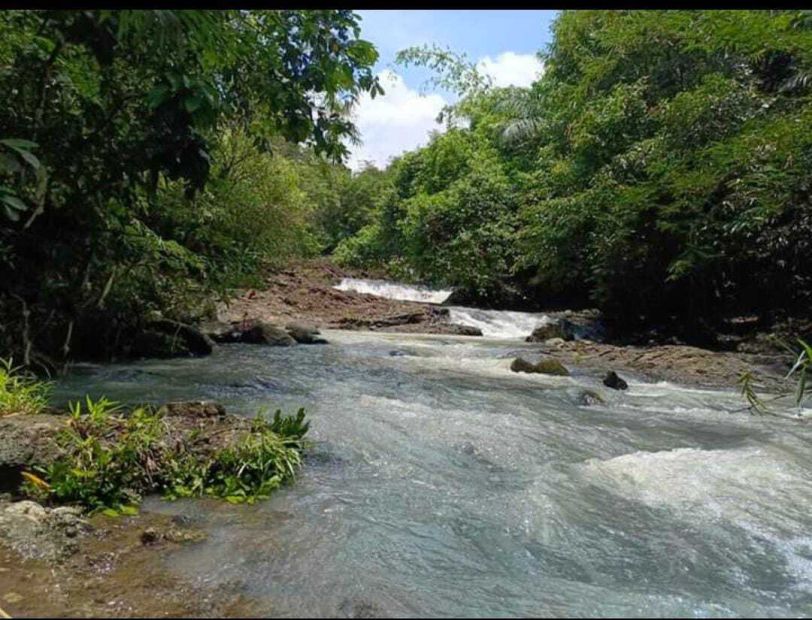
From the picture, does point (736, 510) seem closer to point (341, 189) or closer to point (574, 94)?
point (574, 94)

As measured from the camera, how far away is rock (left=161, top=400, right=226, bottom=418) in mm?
5203

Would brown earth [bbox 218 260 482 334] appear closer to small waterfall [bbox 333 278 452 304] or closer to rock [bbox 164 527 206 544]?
small waterfall [bbox 333 278 452 304]

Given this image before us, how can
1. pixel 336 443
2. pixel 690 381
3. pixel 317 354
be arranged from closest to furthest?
pixel 336 443 → pixel 690 381 → pixel 317 354

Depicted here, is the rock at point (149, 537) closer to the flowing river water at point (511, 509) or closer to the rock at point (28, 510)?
the flowing river water at point (511, 509)

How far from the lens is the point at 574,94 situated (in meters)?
18.4

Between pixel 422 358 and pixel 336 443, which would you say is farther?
pixel 422 358

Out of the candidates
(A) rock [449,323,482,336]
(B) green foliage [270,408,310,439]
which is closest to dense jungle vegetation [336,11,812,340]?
(A) rock [449,323,482,336]

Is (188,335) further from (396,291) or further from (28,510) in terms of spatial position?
(396,291)

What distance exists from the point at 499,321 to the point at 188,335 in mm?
9258

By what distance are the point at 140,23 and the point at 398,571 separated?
255cm

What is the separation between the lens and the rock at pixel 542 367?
9.56 metres

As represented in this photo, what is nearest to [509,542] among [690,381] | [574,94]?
[690,381]

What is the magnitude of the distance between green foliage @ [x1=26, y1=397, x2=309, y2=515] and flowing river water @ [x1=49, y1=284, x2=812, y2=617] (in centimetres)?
18

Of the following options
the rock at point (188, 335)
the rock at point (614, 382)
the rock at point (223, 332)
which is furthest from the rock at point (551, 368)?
the rock at point (223, 332)
